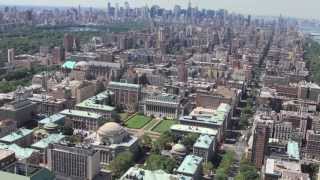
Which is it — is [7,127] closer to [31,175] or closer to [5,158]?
[5,158]

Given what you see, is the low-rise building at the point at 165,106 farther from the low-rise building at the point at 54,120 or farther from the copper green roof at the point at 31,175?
the copper green roof at the point at 31,175

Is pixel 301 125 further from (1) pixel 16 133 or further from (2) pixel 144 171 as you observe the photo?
(1) pixel 16 133

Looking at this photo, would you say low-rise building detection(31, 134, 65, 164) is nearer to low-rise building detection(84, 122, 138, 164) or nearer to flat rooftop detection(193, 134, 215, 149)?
low-rise building detection(84, 122, 138, 164)

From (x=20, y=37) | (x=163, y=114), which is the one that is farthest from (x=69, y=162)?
(x=20, y=37)

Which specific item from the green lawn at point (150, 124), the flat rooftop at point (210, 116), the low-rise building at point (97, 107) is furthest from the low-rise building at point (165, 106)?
the low-rise building at point (97, 107)

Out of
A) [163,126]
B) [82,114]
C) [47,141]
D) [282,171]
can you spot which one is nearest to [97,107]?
[82,114]
